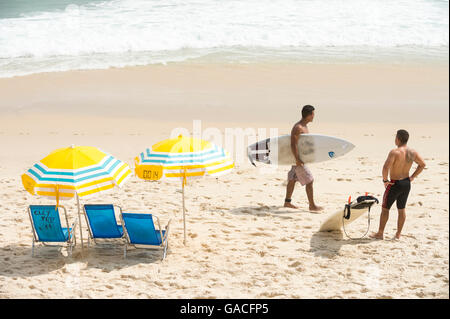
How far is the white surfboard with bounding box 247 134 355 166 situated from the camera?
852cm

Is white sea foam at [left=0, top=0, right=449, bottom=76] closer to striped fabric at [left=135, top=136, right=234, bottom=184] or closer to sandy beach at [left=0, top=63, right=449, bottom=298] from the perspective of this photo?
sandy beach at [left=0, top=63, right=449, bottom=298]

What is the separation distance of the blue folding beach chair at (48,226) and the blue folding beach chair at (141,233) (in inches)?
Answer: 26.1

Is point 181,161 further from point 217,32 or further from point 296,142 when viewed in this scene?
point 217,32

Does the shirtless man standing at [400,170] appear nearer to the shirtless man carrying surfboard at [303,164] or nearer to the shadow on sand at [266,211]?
the shirtless man carrying surfboard at [303,164]

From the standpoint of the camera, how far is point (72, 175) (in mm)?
6047

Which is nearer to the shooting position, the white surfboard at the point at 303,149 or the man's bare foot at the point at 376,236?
the man's bare foot at the point at 376,236

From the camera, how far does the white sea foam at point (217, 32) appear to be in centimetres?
2077

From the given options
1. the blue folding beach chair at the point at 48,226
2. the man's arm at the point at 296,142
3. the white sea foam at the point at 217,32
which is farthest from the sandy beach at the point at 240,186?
the white sea foam at the point at 217,32

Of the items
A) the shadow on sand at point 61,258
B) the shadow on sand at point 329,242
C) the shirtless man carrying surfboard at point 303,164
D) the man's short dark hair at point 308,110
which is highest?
the man's short dark hair at point 308,110

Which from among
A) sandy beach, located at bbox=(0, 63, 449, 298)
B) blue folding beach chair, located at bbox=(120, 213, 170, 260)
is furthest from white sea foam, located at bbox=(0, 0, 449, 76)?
blue folding beach chair, located at bbox=(120, 213, 170, 260)

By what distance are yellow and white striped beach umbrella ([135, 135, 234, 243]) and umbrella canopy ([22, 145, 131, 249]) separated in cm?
33

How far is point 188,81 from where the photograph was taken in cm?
1759

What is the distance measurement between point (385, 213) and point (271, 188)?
2848mm

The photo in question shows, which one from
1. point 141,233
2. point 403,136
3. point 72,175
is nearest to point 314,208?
point 403,136
